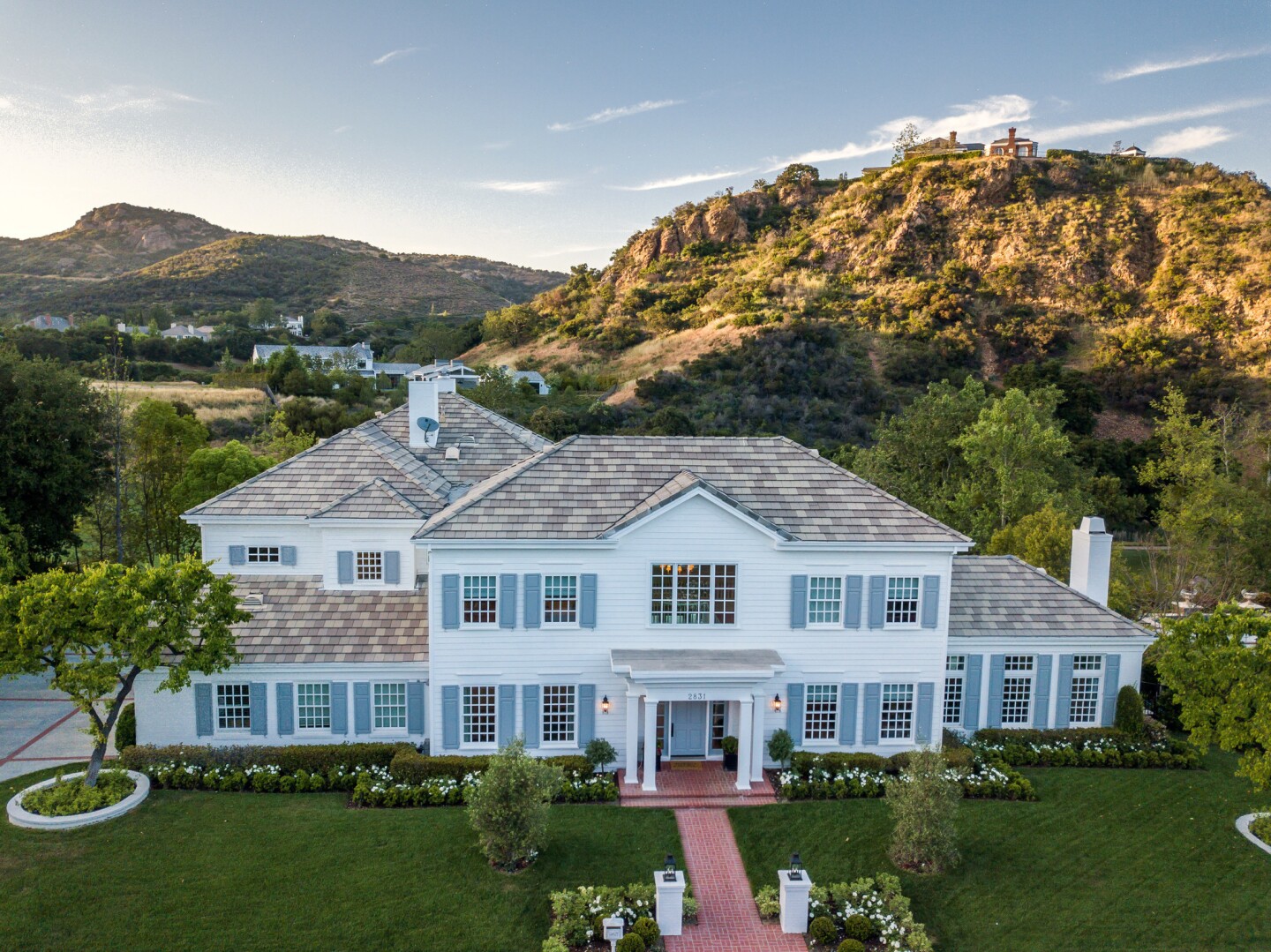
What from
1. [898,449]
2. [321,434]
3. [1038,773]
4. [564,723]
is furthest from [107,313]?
[1038,773]

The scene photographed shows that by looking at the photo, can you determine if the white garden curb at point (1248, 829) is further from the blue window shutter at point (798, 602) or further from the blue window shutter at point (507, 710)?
the blue window shutter at point (507, 710)

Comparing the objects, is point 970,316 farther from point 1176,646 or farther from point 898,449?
point 1176,646

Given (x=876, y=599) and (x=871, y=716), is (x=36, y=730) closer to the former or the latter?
(x=871, y=716)

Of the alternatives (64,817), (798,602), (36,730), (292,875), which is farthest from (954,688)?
(36,730)

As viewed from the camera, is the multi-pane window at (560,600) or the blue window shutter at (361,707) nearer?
the multi-pane window at (560,600)

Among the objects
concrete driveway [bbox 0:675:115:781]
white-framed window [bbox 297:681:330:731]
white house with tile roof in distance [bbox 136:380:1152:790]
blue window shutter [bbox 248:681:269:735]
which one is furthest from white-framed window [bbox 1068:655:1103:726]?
concrete driveway [bbox 0:675:115:781]

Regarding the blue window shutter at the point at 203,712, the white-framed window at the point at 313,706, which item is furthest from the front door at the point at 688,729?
the blue window shutter at the point at 203,712

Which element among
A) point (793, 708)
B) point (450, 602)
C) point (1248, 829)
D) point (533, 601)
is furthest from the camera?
point (793, 708)

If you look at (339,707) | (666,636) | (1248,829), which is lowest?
(1248,829)
